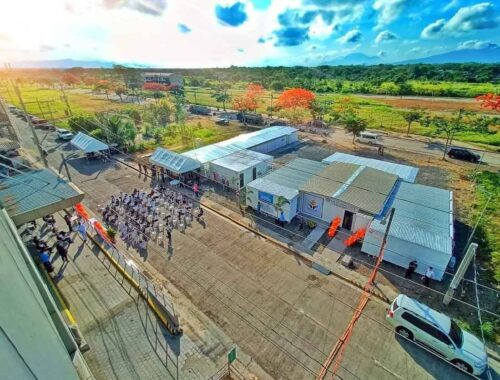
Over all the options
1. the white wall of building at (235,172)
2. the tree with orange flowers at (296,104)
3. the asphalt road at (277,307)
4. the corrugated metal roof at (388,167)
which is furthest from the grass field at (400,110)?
the asphalt road at (277,307)

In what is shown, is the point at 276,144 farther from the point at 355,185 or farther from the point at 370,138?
the point at 355,185

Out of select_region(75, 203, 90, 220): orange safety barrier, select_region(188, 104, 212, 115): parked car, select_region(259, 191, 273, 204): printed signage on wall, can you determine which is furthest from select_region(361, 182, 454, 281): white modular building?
select_region(188, 104, 212, 115): parked car

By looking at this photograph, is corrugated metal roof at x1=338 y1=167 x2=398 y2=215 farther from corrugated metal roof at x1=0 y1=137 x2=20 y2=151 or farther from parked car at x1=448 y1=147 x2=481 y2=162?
corrugated metal roof at x1=0 y1=137 x2=20 y2=151

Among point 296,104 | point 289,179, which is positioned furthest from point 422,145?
point 289,179

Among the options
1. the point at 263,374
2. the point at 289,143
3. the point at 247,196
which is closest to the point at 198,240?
the point at 247,196

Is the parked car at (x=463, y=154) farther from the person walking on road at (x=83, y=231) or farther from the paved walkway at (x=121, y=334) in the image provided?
the person walking on road at (x=83, y=231)
